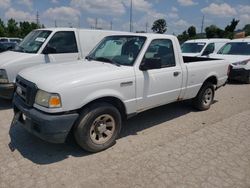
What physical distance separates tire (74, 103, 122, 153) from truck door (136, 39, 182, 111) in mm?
643

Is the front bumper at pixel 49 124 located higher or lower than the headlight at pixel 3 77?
lower

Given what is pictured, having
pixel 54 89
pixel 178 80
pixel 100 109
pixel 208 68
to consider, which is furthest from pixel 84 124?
pixel 208 68

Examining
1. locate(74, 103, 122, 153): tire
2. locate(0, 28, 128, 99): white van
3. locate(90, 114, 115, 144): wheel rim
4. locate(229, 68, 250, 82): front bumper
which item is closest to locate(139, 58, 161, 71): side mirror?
locate(74, 103, 122, 153): tire

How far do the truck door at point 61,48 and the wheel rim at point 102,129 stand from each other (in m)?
3.35

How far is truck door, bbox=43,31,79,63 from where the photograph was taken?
671 cm

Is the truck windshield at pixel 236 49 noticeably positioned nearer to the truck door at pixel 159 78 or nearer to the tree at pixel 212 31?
the truck door at pixel 159 78

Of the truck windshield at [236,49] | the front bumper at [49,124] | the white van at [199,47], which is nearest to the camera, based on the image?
the front bumper at [49,124]

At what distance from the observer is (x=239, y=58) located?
1015 centimetres

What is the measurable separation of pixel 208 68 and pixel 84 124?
12.0ft

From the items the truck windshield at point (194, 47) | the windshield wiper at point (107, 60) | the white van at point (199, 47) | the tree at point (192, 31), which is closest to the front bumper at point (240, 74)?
the white van at point (199, 47)

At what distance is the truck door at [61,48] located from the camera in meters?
6.71

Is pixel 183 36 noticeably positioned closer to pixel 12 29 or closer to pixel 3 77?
pixel 12 29

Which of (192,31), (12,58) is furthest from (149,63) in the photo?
(192,31)

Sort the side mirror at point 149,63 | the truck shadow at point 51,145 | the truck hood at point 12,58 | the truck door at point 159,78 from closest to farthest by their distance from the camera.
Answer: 1. the truck shadow at point 51,145
2. the side mirror at point 149,63
3. the truck door at point 159,78
4. the truck hood at point 12,58
